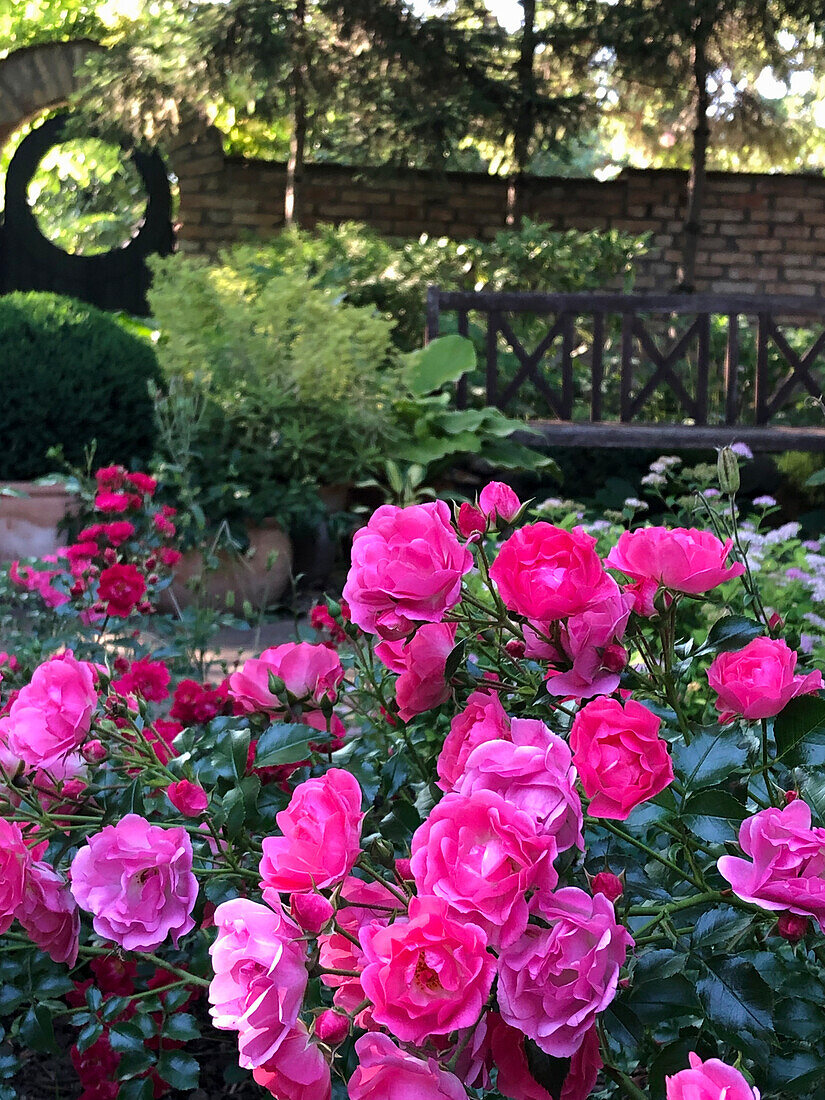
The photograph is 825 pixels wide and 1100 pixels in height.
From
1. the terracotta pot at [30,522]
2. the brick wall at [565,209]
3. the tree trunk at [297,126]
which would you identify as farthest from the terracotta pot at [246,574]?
the brick wall at [565,209]

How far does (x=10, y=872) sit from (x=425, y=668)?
12.9 inches

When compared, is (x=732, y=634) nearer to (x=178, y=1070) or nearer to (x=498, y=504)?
(x=498, y=504)

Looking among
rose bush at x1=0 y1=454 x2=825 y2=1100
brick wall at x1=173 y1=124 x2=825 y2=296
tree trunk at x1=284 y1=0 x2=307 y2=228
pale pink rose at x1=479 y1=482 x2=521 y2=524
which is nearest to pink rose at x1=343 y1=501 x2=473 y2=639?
rose bush at x1=0 y1=454 x2=825 y2=1100

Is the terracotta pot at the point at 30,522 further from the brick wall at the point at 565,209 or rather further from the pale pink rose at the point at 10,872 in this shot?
the brick wall at the point at 565,209

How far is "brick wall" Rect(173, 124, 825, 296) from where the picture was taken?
8.87 meters

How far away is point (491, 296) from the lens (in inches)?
210

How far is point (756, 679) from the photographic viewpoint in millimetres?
716

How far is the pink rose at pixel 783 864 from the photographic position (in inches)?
22.7

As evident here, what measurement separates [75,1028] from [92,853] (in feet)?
2.90

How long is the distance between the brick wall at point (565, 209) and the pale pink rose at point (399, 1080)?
857 cm

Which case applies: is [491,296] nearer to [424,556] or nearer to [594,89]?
[594,89]

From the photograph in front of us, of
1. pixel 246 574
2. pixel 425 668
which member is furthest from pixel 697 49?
pixel 425 668

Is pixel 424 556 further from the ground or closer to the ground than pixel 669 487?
further from the ground

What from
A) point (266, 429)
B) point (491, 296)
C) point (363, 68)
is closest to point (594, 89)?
point (363, 68)
